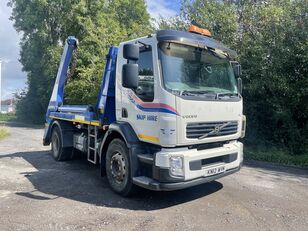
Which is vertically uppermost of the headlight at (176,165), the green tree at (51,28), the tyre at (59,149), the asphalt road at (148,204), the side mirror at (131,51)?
the green tree at (51,28)

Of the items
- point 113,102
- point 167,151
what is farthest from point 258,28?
point 167,151

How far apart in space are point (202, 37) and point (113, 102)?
87.9 inches

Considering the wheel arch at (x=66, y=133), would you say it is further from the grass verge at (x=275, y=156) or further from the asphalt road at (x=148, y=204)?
the grass verge at (x=275, y=156)

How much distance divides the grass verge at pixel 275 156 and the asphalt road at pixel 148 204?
162 cm

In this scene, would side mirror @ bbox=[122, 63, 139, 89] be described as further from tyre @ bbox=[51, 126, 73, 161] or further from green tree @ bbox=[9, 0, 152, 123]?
green tree @ bbox=[9, 0, 152, 123]

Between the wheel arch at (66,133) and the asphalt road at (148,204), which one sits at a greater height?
the wheel arch at (66,133)

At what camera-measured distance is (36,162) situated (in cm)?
862

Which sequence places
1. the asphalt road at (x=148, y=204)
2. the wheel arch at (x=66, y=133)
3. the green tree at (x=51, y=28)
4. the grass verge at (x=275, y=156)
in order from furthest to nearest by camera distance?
the green tree at (x=51, y=28)
the grass verge at (x=275, y=156)
the wheel arch at (x=66, y=133)
the asphalt road at (x=148, y=204)

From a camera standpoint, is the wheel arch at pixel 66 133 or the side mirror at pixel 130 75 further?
the wheel arch at pixel 66 133

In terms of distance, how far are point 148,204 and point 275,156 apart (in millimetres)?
5823

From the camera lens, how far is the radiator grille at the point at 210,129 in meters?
4.86

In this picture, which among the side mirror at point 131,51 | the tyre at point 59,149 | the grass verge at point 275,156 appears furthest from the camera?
the grass verge at point 275,156

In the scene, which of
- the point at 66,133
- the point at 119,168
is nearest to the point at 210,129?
the point at 119,168

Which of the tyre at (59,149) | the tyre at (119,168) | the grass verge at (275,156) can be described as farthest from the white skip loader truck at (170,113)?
the grass verge at (275,156)
